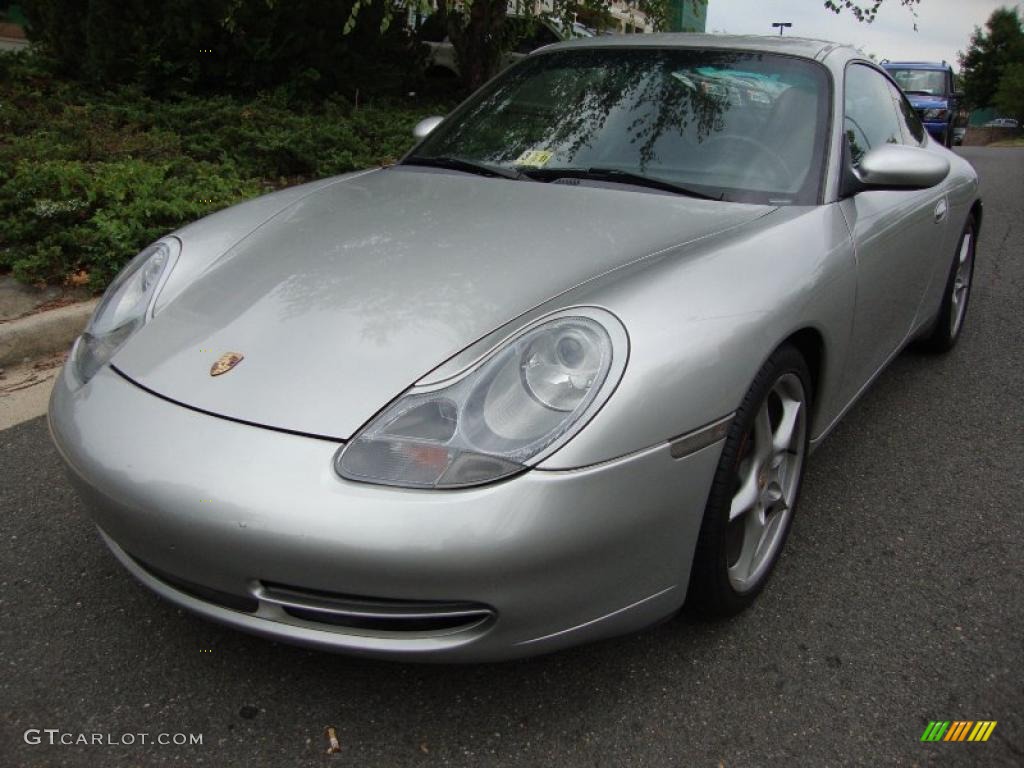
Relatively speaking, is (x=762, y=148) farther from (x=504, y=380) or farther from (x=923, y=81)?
(x=923, y=81)

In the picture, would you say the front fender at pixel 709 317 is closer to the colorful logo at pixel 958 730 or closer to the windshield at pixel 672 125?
the windshield at pixel 672 125

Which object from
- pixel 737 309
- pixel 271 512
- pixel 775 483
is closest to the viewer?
pixel 271 512

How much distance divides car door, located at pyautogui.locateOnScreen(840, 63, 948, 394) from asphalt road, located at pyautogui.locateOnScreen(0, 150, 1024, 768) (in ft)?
1.98

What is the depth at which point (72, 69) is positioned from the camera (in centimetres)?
807

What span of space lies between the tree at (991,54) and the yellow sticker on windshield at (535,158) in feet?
212

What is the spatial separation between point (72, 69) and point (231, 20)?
1.77m

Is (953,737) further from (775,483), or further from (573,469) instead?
(573,469)

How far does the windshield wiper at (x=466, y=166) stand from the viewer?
269cm

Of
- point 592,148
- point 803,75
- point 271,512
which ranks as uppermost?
point 803,75

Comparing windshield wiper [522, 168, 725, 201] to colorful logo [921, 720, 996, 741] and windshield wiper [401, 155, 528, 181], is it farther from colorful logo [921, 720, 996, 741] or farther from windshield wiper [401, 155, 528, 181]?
colorful logo [921, 720, 996, 741]

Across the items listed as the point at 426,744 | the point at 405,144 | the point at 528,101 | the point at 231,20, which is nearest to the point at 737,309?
the point at 426,744

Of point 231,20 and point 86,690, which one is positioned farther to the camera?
point 231,20

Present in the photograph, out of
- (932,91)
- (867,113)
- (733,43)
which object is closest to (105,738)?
(733,43)

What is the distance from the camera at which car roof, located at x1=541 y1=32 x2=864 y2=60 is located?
2879mm
